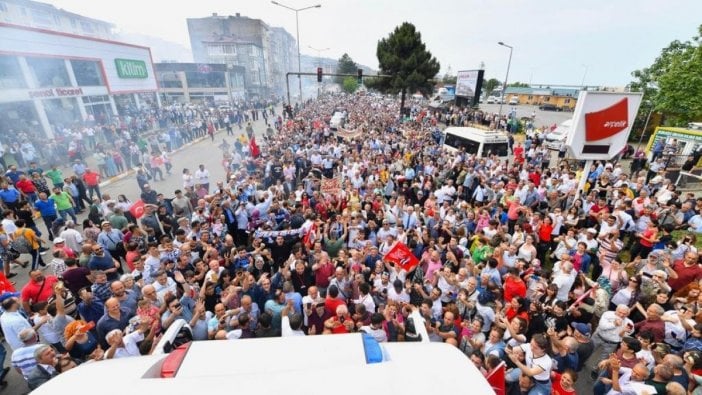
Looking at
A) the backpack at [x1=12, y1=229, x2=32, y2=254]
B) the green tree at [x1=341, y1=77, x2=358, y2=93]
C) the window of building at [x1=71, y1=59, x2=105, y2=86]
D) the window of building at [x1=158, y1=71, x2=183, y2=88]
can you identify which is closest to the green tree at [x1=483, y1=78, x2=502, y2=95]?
the green tree at [x1=341, y1=77, x2=358, y2=93]

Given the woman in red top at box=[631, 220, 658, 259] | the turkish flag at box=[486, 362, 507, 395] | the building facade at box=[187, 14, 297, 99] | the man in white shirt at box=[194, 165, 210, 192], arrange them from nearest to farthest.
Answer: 1. the turkish flag at box=[486, 362, 507, 395]
2. the woman in red top at box=[631, 220, 658, 259]
3. the man in white shirt at box=[194, 165, 210, 192]
4. the building facade at box=[187, 14, 297, 99]

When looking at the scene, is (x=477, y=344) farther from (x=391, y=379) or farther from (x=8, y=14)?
(x=8, y=14)

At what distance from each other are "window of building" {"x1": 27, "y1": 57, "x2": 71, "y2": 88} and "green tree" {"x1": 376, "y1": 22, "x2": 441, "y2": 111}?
97.7 feet

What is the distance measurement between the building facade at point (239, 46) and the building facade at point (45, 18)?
2044 centimetres

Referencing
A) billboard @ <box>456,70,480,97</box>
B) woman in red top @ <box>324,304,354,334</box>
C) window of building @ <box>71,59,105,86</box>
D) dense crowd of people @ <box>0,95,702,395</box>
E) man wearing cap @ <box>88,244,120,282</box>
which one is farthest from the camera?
billboard @ <box>456,70,480,97</box>

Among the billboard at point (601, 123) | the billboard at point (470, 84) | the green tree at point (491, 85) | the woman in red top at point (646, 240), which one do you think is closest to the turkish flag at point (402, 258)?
the woman in red top at point (646, 240)

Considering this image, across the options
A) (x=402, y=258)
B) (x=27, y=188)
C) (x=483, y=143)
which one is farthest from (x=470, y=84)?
(x=27, y=188)

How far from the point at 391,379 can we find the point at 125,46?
124ft

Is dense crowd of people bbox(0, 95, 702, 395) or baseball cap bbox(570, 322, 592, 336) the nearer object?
dense crowd of people bbox(0, 95, 702, 395)

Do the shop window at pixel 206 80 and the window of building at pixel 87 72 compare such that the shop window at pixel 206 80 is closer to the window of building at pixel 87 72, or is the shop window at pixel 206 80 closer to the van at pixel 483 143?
the window of building at pixel 87 72

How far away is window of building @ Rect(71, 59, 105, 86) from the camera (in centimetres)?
2433

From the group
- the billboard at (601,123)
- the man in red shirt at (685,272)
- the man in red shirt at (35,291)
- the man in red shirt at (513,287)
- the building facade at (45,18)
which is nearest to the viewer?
the man in red shirt at (35,291)

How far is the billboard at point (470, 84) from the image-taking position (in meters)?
34.1

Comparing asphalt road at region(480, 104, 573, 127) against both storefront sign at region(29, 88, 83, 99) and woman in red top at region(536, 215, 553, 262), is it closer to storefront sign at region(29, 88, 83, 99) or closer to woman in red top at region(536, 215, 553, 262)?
woman in red top at region(536, 215, 553, 262)
